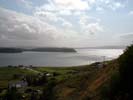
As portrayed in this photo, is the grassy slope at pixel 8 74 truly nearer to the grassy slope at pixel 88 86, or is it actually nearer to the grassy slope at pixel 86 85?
the grassy slope at pixel 86 85

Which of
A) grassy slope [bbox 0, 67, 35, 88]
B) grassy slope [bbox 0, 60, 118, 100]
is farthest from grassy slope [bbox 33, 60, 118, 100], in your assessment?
grassy slope [bbox 0, 67, 35, 88]

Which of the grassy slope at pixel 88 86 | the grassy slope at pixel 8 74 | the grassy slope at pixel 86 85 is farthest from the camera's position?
the grassy slope at pixel 8 74

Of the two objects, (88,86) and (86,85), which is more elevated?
(88,86)

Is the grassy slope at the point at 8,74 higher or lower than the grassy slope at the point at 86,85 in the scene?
lower

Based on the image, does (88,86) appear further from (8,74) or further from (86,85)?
(8,74)

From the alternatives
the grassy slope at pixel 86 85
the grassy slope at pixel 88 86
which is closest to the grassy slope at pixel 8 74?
the grassy slope at pixel 86 85

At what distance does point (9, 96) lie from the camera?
42.2 meters

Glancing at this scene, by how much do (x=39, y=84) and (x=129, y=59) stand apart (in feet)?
198

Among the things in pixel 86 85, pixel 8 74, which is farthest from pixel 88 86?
pixel 8 74

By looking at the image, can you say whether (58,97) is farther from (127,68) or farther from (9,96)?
(127,68)

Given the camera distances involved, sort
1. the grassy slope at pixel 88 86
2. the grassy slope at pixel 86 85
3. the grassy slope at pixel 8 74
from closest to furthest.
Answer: the grassy slope at pixel 88 86 → the grassy slope at pixel 86 85 → the grassy slope at pixel 8 74

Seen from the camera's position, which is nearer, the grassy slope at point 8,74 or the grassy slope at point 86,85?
the grassy slope at point 86,85

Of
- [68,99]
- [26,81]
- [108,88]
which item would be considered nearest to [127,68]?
[108,88]

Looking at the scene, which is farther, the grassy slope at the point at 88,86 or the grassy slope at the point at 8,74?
the grassy slope at the point at 8,74
